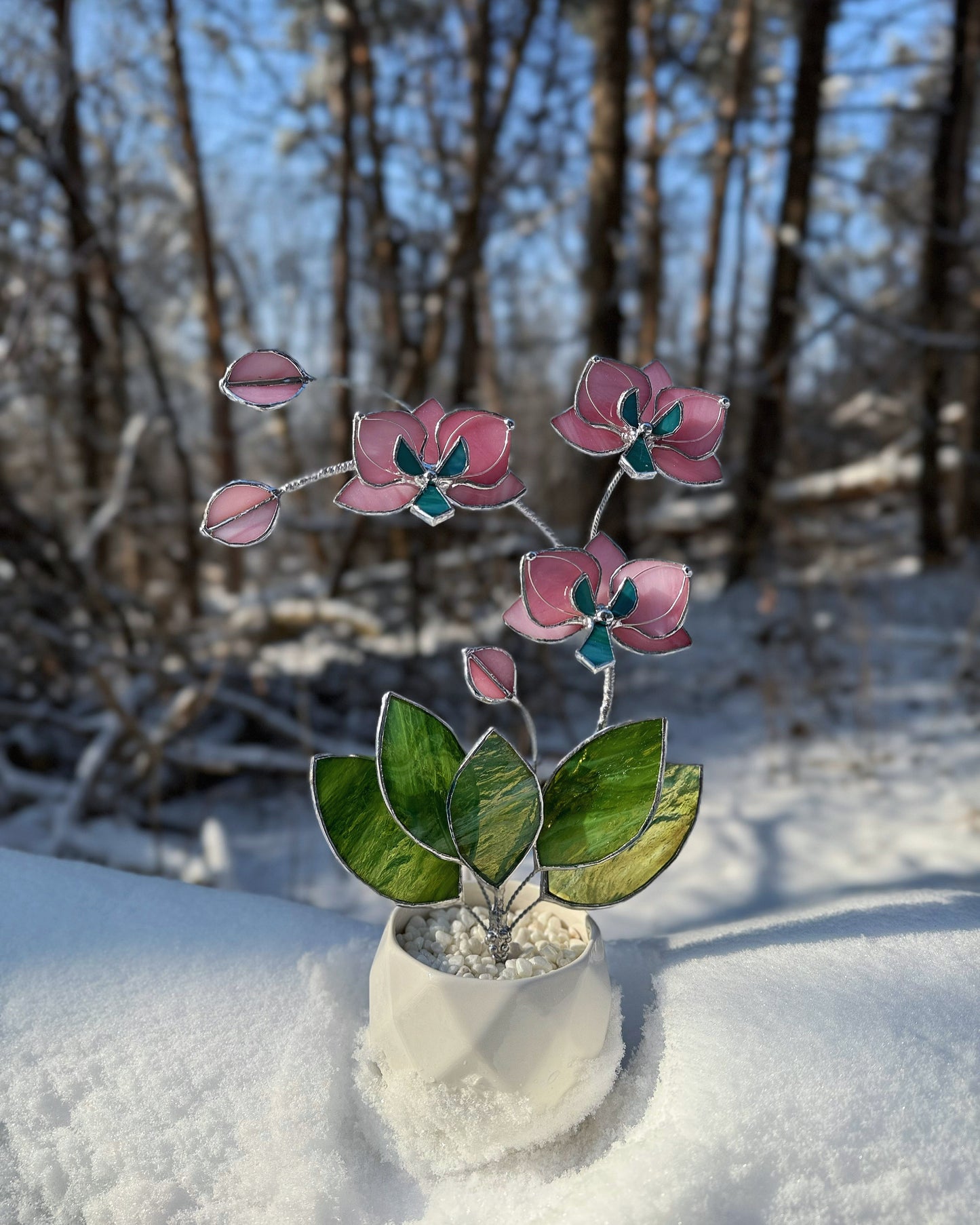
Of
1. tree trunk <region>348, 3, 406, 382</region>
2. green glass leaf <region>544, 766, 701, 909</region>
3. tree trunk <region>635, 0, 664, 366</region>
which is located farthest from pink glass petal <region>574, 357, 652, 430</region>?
tree trunk <region>635, 0, 664, 366</region>

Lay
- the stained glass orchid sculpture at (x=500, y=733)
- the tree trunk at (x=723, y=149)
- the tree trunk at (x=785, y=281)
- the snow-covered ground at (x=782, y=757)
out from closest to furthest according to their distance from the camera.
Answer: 1. the stained glass orchid sculpture at (x=500, y=733)
2. the snow-covered ground at (x=782, y=757)
3. the tree trunk at (x=785, y=281)
4. the tree trunk at (x=723, y=149)

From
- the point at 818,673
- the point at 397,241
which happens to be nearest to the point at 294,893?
the point at 818,673

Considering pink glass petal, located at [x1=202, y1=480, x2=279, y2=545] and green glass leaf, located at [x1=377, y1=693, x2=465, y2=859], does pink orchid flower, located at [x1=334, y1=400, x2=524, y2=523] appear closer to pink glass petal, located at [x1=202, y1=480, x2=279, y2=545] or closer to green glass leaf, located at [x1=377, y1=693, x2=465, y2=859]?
pink glass petal, located at [x1=202, y1=480, x2=279, y2=545]

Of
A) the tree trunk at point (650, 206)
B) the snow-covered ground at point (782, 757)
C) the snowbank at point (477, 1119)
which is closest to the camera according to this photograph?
the snowbank at point (477, 1119)

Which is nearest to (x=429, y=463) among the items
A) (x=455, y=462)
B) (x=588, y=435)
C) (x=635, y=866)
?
(x=455, y=462)

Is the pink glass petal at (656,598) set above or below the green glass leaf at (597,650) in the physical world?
above

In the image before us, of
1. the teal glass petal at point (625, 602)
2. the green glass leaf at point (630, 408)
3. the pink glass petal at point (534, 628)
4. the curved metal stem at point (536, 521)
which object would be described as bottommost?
A: the pink glass petal at point (534, 628)

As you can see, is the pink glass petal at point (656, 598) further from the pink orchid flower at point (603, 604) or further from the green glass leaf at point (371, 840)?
the green glass leaf at point (371, 840)

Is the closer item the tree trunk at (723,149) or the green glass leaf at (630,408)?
the green glass leaf at (630,408)

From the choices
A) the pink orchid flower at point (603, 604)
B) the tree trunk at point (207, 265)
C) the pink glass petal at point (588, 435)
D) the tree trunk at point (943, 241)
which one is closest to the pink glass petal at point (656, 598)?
the pink orchid flower at point (603, 604)
